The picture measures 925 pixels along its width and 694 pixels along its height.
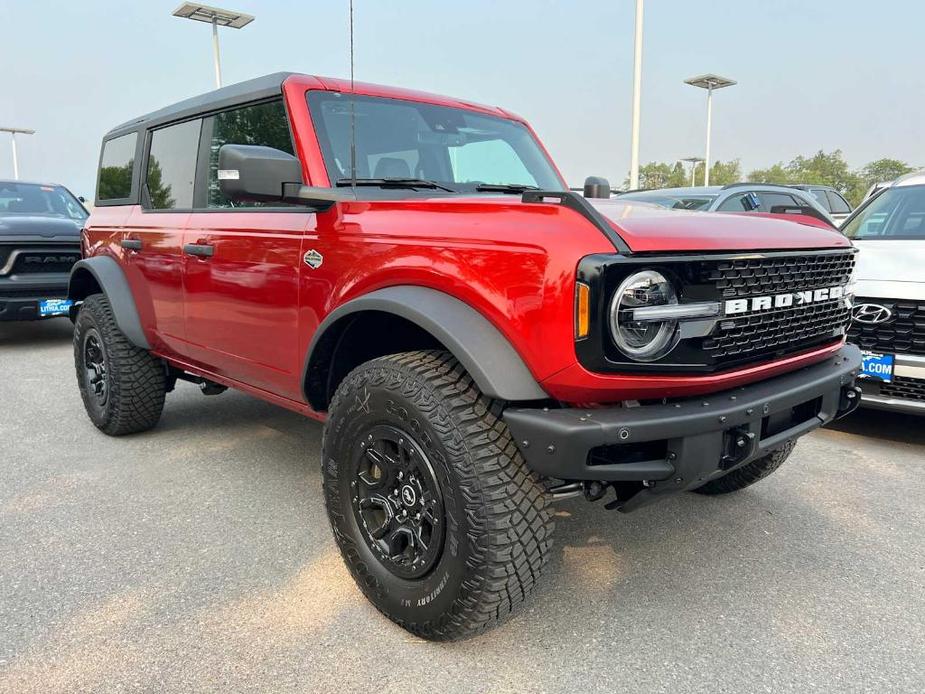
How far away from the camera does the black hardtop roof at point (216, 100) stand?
308 centimetres

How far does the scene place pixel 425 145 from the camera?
3219 mm

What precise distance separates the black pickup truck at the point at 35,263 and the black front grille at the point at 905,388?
7.55m

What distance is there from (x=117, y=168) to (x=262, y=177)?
8.47 ft

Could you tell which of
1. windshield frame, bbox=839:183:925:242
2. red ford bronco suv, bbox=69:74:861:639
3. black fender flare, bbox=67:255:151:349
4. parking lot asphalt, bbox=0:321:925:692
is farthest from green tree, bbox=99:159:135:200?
windshield frame, bbox=839:183:925:242

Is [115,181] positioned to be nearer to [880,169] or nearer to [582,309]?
[582,309]

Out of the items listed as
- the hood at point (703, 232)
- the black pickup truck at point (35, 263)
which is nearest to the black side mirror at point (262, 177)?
the hood at point (703, 232)

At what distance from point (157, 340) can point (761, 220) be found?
3191 mm

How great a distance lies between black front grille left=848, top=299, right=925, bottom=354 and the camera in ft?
13.2

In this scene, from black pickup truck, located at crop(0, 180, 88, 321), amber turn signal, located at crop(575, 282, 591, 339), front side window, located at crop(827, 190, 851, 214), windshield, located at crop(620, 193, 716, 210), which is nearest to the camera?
amber turn signal, located at crop(575, 282, 591, 339)

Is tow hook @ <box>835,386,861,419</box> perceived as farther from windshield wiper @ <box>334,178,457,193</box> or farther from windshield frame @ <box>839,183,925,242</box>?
windshield frame @ <box>839,183,925,242</box>

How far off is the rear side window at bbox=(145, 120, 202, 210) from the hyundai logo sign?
3822mm

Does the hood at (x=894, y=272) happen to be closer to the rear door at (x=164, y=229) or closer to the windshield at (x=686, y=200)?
the windshield at (x=686, y=200)

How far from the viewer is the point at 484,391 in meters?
2.02

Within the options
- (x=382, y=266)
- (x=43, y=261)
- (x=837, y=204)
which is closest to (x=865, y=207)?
(x=382, y=266)
